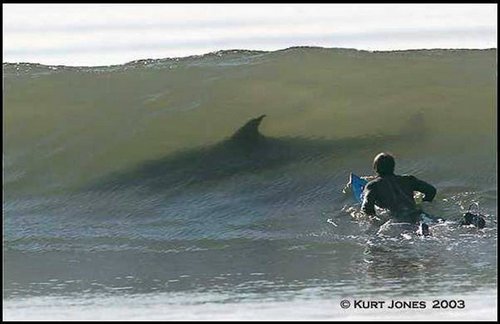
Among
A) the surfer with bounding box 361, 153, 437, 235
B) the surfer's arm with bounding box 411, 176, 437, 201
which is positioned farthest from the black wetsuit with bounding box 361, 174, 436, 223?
the surfer's arm with bounding box 411, 176, 437, 201

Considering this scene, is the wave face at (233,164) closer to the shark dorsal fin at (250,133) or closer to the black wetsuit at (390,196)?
the shark dorsal fin at (250,133)

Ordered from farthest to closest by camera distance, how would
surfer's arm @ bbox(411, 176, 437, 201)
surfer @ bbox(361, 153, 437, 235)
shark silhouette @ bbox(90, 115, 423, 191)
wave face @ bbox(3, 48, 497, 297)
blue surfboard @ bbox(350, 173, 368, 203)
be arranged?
1. shark silhouette @ bbox(90, 115, 423, 191)
2. blue surfboard @ bbox(350, 173, 368, 203)
3. surfer's arm @ bbox(411, 176, 437, 201)
4. surfer @ bbox(361, 153, 437, 235)
5. wave face @ bbox(3, 48, 497, 297)

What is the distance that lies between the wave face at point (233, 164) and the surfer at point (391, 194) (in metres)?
0.29

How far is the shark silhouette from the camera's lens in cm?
1347

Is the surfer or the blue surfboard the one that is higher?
the blue surfboard

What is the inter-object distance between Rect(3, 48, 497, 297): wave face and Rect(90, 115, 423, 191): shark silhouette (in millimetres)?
23

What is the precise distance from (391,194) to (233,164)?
3019 millimetres

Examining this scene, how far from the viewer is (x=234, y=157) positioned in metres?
13.7

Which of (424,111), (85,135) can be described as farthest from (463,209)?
(85,135)

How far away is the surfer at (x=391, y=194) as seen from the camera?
35.2 feet

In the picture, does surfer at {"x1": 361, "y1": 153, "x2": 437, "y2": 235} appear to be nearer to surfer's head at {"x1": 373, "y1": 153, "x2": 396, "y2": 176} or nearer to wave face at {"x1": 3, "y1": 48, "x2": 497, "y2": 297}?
surfer's head at {"x1": 373, "y1": 153, "x2": 396, "y2": 176}

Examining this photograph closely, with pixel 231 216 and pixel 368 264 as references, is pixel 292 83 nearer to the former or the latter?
pixel 231 216

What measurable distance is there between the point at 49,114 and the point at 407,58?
468cm

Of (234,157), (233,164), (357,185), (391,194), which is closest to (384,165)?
(391,194)
